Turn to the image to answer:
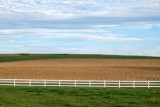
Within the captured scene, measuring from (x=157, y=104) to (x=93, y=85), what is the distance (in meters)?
15.1

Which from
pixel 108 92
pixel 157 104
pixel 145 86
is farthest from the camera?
pixel 145 86

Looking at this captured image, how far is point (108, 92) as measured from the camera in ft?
103

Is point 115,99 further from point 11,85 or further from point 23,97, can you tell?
point 11,85

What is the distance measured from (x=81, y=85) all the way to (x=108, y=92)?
22.9ft

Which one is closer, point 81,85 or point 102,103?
point 102,103

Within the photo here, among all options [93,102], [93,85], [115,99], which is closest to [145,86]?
[93,85]

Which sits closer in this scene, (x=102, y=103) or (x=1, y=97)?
(x=102, y=103)

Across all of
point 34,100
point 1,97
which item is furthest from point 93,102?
point 1,97

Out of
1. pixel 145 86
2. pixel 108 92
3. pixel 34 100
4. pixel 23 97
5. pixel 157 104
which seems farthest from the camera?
pixel 145 86

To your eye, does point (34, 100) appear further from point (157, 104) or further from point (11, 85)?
point (11, 85)

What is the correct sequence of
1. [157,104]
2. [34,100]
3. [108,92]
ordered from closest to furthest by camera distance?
[157,104] < [34,100] < [108,92]

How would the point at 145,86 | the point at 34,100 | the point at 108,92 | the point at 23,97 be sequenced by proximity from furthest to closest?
the point at 145,86 < the point at 108,92 < the point at 23,97 < the point at 34,100

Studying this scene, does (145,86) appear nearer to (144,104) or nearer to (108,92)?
(108,92)

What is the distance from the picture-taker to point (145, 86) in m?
36.2
